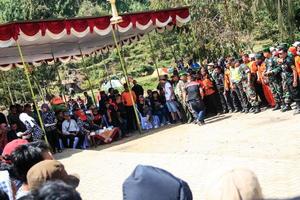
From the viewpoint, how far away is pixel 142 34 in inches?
704

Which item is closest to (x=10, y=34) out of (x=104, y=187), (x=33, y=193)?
(x=104, y=187)

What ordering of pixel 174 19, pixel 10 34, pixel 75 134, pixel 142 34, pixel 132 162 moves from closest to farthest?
pixel 132 162, pixel 10 34, pixel 75 134, pixel 174 19, pixel 142 34

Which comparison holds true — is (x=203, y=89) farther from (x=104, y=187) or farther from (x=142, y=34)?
(x=104, y=187)

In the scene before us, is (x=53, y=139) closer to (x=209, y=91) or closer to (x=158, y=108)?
(x=158, y=108)

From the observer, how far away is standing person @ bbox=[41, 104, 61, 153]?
12.5 meters

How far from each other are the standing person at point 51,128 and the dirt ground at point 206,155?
2.27ft

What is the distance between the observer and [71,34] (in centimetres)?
1305

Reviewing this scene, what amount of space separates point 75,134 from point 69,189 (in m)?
11.0

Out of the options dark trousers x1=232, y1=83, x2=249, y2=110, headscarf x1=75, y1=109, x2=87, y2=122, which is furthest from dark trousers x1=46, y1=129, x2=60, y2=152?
dark trousers x1=232, y1=83, x2=249, y2=110

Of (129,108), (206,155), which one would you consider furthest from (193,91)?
(206,155)

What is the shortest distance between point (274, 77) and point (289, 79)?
1.77ft

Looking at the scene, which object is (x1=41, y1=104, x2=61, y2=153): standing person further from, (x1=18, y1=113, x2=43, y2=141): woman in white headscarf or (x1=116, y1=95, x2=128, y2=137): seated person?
(x1=116, y1=95, x2=128, y2=137): seated person

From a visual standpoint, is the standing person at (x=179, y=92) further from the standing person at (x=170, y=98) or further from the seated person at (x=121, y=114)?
the seated person at (x=121, y=114)

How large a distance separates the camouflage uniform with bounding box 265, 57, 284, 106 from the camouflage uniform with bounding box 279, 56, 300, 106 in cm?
22
